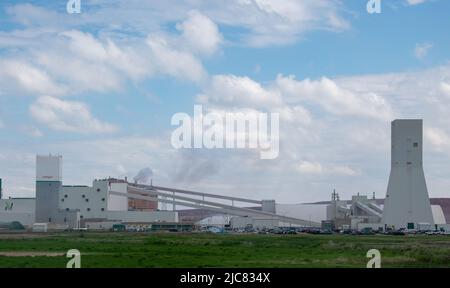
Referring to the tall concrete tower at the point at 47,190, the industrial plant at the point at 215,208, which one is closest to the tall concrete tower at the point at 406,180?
the industrial plant at the point at 215,208

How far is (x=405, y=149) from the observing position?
3280 inches

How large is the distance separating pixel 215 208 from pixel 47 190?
30.0 m

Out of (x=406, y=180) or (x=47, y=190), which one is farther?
(x=47, y=190)

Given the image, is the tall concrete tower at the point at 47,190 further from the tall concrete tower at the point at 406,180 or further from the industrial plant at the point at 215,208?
the tall concrete tower at the point at 406,180

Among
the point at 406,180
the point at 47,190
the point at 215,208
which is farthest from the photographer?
the point at 215,208

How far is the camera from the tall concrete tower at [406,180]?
82625mm

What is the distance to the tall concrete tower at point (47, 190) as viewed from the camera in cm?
8621

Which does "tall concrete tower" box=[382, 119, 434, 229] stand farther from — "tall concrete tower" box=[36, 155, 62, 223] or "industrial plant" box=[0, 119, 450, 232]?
"tall concrete tower" box=[36, 155, 62, 223]

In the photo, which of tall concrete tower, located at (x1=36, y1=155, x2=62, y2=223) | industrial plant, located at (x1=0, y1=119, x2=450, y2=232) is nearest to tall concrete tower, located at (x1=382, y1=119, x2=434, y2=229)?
industrial plant, located at (x1=0, y1=119, x2=450, y2=232)

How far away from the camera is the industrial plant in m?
84.1

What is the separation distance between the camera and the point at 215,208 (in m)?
113
